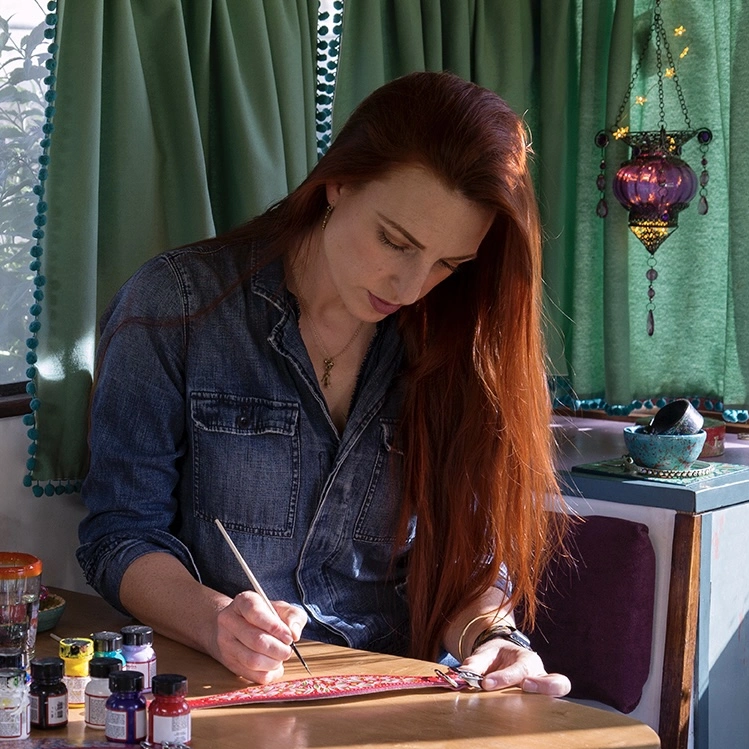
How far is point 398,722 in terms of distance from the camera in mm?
1179

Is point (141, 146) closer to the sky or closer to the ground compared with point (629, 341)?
closer to the sky

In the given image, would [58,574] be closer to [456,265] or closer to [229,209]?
[229,209]

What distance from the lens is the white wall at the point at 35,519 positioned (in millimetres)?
1694

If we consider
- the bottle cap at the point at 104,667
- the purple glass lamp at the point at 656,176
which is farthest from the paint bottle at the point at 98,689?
the purple glass lamp at the point at 656,176

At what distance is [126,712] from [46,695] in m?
0.09

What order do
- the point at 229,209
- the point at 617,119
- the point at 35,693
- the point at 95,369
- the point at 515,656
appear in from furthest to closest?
1. the point at 617,119
2. the point at 229,209
3. the point at 95,369
4. the point at 515,656
5. the point at 35,693

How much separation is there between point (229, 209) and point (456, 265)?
1.80ft

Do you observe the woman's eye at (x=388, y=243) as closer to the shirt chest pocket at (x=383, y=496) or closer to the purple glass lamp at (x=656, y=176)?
the shirt chest pocket at (x=383, y=496)

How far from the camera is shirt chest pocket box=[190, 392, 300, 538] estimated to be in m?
1.53

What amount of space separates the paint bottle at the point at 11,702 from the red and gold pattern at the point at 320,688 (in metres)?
0.17

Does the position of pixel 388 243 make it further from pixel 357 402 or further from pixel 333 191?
pixel 357 402

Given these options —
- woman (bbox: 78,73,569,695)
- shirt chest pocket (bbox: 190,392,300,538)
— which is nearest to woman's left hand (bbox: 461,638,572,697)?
woman (bbox: 78,73,569,695)

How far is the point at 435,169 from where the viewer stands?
1451mm

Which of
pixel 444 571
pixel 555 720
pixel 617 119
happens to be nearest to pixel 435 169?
pixel 444 571
